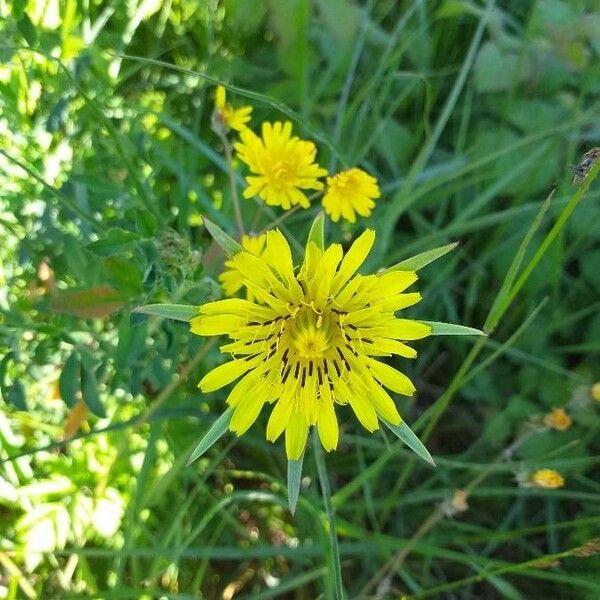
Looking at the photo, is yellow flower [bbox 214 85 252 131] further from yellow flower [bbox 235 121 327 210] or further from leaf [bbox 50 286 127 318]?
leaf [bbox 50 286 127 318]

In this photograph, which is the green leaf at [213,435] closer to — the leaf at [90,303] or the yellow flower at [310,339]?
the yellow flower at [310,339]

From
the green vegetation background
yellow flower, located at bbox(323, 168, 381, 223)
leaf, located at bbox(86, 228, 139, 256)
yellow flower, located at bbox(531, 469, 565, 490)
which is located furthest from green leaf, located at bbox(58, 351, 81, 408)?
yellow flower, located at bbox(531, 469, 565, 490)

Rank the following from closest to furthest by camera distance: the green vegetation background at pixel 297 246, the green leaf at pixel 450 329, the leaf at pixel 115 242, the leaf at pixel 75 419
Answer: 1. the green leaf at pixel 450 329
2. the leaf at pixel 115 242
3. the green vegetation background at pixel 297 246
4. the leaf at pixel 75 419

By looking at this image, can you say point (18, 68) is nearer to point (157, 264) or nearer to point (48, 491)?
point (157, 264)

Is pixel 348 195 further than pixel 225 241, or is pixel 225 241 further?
pixel 348 195

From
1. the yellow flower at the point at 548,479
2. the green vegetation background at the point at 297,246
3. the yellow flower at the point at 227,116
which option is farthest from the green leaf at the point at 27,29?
the yellow flower at the point at 548,479

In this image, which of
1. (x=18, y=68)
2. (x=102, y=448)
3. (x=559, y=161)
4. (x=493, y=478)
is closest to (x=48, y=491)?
(x=102, y=448)

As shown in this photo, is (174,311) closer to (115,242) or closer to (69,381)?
(115,242)

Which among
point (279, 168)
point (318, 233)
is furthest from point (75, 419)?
point (318, 233)
